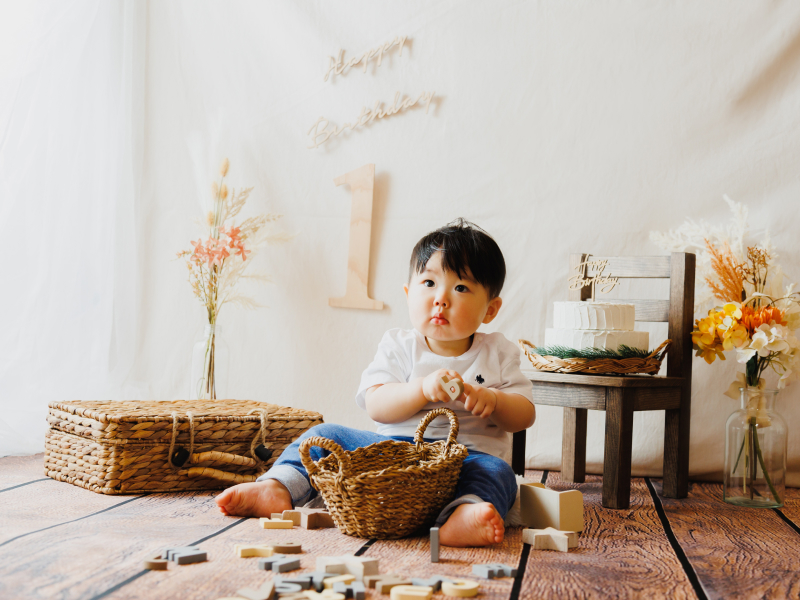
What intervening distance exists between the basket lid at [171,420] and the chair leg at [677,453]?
884 millimetres

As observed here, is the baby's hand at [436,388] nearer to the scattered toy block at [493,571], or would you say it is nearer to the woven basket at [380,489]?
the woven basket at [380,489]

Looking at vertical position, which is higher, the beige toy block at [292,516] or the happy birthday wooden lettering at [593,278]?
the happy birthday wooden lettering at [593,278]

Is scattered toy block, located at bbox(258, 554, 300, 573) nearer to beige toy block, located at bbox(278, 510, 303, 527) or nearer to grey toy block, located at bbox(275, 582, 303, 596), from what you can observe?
grey toy block, located at bbox(275, 582, 303, 596)

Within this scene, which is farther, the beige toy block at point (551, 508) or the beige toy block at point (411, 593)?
the beige toy block at point (551, 508)

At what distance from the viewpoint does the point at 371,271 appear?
7.67 ft

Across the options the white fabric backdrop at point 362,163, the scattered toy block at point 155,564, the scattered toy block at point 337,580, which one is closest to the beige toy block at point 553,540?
the scattered toy block at point 337,580

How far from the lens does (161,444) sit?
1.66 meters

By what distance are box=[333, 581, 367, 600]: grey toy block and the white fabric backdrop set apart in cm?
131

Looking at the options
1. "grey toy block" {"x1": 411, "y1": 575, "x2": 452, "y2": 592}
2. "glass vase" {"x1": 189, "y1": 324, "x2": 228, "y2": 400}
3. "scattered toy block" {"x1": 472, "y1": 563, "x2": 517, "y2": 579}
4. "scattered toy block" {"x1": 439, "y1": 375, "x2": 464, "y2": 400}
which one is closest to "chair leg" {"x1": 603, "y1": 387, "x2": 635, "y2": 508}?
"scattered toy block" {"x1": 439, "y1": 375, "x2": 464, "y2": 400}

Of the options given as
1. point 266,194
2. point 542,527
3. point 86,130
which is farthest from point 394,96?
point 542,527

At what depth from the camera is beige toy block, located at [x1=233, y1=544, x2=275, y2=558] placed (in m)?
1.11

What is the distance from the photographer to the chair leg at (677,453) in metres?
1.81

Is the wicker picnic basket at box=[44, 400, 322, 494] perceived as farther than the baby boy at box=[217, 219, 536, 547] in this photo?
Yes

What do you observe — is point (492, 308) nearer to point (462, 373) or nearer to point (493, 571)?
point (462, 373)
